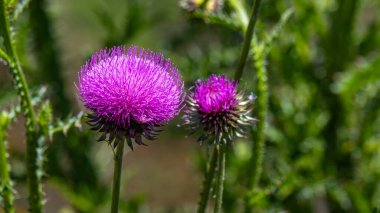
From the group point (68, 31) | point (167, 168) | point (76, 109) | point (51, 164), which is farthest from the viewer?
point (68, 31)

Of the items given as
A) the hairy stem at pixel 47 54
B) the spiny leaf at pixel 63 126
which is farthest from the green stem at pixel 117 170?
the hairy stem at pixel 47 54

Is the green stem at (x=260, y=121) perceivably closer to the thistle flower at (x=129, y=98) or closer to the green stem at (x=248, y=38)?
the green stem at (x=248, y=38)

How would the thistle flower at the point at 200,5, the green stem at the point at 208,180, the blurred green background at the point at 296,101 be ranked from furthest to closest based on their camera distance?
the blurred green background at the point at 296,101 < the thistle flower at the point at 200,5 < the green stem at the point at 208,180

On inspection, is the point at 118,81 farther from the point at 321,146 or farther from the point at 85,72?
the point at 321,146

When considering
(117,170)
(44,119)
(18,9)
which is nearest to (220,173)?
(117,170)

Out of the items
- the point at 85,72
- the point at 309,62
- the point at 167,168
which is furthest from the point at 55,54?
the point at 167,168

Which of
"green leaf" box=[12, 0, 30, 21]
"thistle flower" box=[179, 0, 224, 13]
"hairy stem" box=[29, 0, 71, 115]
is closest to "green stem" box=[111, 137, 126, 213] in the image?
"green leaf" box=[12, 0, 30, 21]
